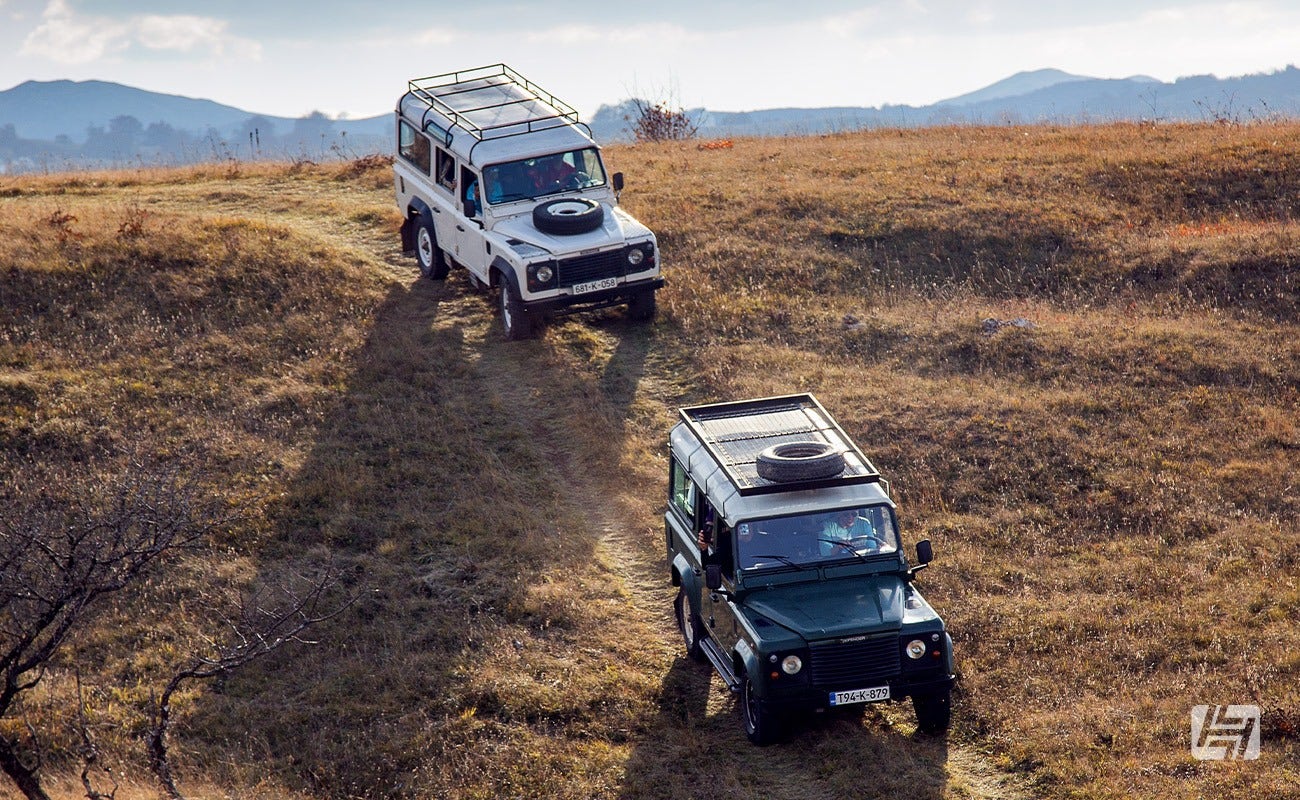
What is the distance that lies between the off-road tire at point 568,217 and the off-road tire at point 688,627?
8264 mm

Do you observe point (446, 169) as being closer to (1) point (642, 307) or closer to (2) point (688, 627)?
(1) point (642, 307)

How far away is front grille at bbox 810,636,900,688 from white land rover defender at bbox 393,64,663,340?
10326 millimetres

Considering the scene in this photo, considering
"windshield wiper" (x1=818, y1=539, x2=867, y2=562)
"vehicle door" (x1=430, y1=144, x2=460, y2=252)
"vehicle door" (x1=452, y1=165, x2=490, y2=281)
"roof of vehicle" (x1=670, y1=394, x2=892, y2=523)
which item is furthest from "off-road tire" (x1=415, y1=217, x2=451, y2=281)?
"windshield wiper" (x1=818, y1=539, x2=867, y2=562)

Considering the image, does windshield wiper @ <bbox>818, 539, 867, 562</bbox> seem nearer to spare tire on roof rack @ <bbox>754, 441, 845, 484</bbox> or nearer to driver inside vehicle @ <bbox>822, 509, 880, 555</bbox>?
driver inside vehicle @ <bbox>822, 509, 880, 555</bbox>

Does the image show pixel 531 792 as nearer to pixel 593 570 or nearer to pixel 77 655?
pixel 593 570

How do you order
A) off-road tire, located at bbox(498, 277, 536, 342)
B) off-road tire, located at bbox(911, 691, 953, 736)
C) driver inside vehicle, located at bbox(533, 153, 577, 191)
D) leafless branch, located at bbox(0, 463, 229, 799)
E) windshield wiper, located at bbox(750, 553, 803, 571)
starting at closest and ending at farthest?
leafless branch, located at bbox(0, 463, 229, 799) < off-road tire, located at bbox(911, 691, 953, 736) < windshield wiper, located at bbox(750, 553, 803, 571) < off-road tire, located at bbox(498, 277, 536, 342) < driver inside vehicle, located at bbox(533, 153, 577, 191)

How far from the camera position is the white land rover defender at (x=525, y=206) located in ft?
62.9

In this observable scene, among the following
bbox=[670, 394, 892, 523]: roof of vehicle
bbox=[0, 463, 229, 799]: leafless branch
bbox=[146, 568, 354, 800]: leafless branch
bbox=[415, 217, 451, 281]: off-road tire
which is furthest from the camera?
bbox=[415, 217, 451, 281]: off-road tire

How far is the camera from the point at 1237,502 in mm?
14914

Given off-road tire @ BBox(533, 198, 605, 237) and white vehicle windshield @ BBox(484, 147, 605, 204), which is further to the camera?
white vehicle windshield @ BBox(484, 147, 605, 204)

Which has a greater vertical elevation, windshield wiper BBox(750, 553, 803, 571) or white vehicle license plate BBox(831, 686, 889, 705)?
windshield wiper BBox(750, 553, 803, 571)

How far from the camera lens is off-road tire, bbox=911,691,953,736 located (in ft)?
34.4

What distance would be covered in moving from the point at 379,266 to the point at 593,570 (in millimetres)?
11767

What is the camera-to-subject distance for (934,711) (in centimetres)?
1054
